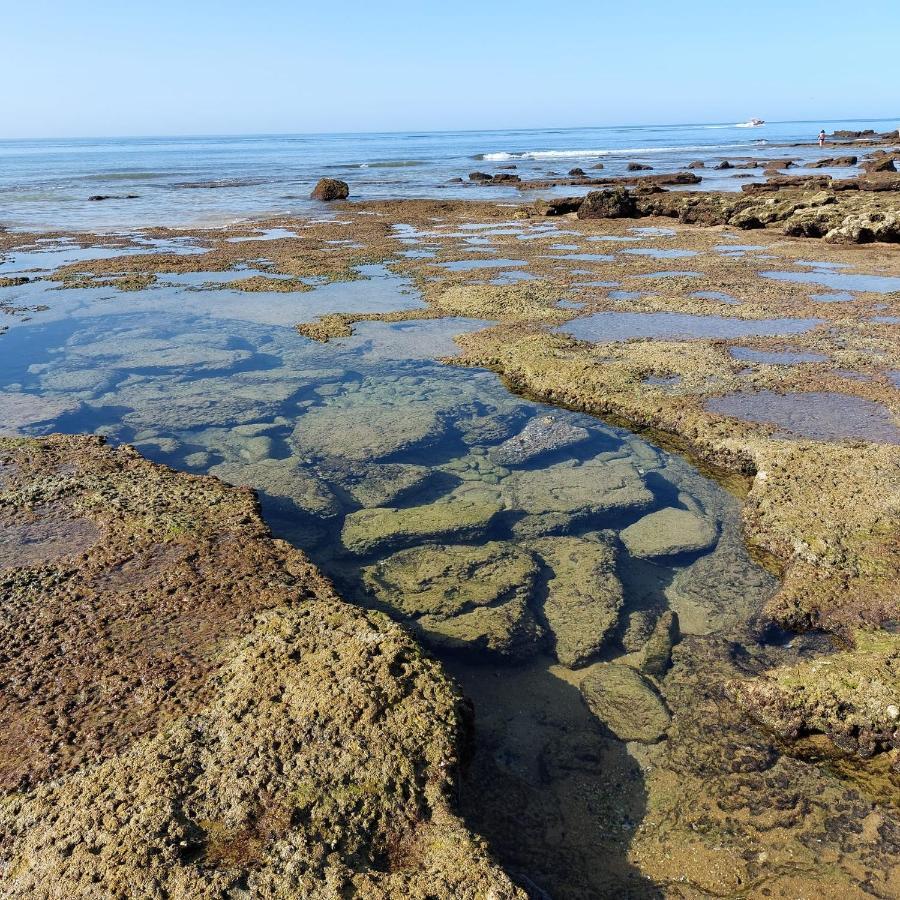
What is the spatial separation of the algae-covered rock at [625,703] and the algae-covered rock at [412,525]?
5.36ft

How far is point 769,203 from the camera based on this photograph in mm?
20359

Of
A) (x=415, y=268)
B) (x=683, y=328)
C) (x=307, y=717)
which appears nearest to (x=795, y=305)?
(x=683, y=328)

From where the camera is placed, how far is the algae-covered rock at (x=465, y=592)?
172 inches

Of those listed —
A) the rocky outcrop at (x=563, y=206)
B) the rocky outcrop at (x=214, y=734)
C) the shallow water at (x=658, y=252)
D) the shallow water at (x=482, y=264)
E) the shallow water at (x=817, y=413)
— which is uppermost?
the rocky outcrop at (x=563, y=206)

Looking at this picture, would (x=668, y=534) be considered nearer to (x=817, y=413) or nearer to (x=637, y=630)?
(x=637, y=630)

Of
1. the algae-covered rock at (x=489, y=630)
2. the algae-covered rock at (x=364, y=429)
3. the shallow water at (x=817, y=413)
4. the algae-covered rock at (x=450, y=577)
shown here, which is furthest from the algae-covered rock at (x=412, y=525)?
the shallow water at (x=817, y=413)

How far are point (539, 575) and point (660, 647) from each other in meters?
1.00

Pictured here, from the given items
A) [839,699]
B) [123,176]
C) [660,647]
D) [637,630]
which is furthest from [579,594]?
[123,176]

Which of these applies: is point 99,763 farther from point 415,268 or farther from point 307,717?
point 415,268

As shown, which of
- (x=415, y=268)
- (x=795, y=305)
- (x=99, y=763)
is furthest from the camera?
(x=415, y=268)

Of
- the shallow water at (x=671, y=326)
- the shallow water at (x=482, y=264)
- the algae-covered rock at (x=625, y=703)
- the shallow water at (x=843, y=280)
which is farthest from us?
the shallow water at (x=482, y=264)

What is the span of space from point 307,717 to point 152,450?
176 inches

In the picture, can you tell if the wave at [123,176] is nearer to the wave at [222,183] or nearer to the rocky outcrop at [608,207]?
the wave at [222,183]

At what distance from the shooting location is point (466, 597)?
4.71 m
